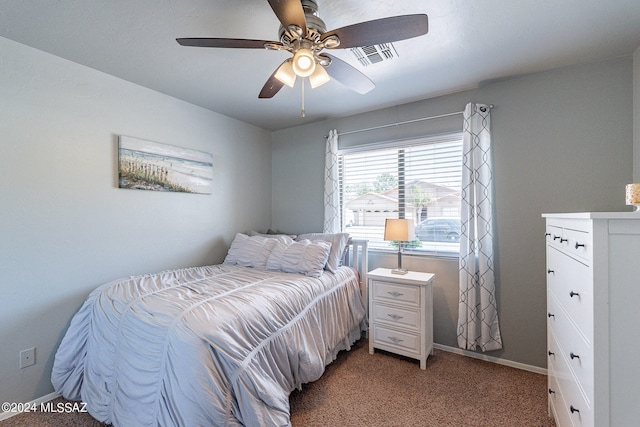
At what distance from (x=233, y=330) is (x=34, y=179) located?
184 cm

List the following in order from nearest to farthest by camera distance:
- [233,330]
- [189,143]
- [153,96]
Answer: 1. [233,330]
2. [153,96]
3. [189,143]

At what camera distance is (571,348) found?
4.03 feet

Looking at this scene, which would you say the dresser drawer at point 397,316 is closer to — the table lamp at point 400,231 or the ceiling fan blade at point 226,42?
the table lamp at point 400,231

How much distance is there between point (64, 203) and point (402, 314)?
9.44 ft

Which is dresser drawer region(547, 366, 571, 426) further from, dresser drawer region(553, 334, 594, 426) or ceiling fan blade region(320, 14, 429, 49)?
ceiling fan blade region(320, 14, 429, 49)

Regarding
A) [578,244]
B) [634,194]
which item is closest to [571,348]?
[578,244]

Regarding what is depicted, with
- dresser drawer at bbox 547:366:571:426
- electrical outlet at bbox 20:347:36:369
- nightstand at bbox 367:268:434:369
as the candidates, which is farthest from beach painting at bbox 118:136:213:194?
dresser drawer at bbox 547:366:571:426

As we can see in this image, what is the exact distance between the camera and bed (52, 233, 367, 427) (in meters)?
1.31

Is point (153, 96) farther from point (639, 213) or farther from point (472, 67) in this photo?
point (639, 213)

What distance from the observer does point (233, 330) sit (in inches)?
58.2

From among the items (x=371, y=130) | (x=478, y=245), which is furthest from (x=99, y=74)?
(x=478, y=245)

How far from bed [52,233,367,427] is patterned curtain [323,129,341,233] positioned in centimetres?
81

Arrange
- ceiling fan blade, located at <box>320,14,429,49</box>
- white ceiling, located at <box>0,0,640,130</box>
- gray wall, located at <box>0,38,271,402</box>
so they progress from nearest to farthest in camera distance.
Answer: ceiling fan blade, located at <box>320,14,429,49</box>
white ceiling, located at <box>0,0,640,130</box>
gray wall, located at <box>0,38,271,402</box>

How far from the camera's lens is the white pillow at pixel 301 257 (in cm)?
249
